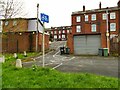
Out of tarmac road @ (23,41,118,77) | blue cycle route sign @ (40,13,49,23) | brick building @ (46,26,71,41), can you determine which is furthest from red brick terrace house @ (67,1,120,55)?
brick building @ (46,26,71,41)

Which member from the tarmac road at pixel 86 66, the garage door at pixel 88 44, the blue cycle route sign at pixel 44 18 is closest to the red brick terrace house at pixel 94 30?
the garage door at pixel 88 44

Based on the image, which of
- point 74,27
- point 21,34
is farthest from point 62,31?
point 21,34

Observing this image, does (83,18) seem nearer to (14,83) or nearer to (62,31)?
(14,83)

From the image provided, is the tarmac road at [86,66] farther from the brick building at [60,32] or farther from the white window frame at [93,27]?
the brick building at [60,32]

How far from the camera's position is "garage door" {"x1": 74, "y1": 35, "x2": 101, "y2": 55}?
35594 millimetres

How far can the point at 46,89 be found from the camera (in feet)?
21.9

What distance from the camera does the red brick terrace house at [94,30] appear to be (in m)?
35.4

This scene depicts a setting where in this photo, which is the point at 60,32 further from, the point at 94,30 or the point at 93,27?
the point at 94,30

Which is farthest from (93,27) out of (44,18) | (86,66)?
(44,18)

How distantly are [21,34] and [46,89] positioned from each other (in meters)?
36.0

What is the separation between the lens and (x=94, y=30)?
50.0 metres

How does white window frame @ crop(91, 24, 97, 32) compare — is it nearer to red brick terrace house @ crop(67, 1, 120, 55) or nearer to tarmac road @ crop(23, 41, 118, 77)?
red brick terrace house @ crop(67, 1, 120, 55)

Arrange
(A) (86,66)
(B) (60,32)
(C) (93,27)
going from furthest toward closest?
(B) (60,32) < (C) (93,27) < (A) (86,66)

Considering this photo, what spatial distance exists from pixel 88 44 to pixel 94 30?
48.4 ft
